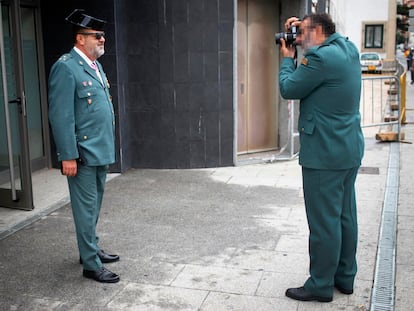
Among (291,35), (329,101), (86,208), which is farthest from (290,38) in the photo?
(86,208)

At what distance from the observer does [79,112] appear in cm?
419

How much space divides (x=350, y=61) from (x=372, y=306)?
1.68 m

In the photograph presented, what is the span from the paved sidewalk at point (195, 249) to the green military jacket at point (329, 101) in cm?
106

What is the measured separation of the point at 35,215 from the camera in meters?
6.05

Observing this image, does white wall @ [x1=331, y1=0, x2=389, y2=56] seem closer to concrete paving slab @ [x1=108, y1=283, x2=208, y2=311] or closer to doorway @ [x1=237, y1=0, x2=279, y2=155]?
doorway @ [x1=237, y1=0, x2=279, y2=155]

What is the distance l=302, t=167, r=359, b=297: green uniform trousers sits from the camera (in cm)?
382

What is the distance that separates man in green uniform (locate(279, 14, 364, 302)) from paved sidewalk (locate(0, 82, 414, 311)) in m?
0.41

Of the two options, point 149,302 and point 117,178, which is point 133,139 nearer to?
point 117,178

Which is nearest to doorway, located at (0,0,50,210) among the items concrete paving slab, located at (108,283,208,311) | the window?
concrete paving slab, located at (108,283,208,311)

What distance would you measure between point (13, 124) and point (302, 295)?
3716 millimetres

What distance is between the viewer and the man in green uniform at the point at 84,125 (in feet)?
13.4

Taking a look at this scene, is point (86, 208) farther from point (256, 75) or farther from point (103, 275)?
point (256, 75)

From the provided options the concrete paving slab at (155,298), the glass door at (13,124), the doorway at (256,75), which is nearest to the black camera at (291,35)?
the concrete paving slab at (155,298)

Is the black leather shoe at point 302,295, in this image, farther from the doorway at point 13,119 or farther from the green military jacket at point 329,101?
the doorway at point 13,119
